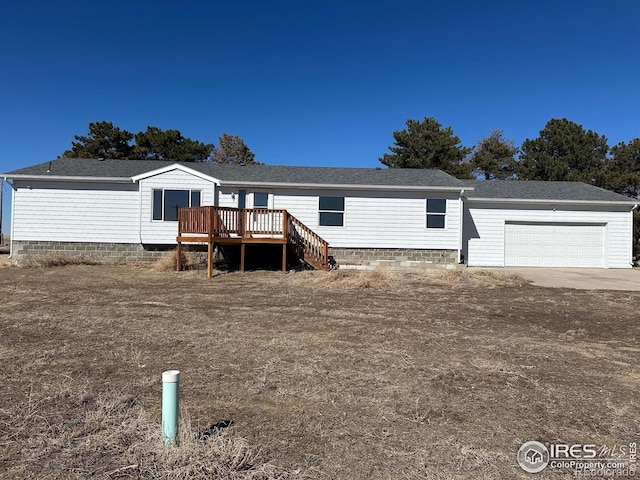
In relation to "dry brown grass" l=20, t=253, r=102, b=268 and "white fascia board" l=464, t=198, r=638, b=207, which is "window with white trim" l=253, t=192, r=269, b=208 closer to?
"dry brown grass" l=20, t=253, r=102, b=268

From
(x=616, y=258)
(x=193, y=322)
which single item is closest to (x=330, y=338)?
(x=193, y=322)

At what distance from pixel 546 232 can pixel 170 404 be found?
17.5 meters

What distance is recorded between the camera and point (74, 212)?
1475cm

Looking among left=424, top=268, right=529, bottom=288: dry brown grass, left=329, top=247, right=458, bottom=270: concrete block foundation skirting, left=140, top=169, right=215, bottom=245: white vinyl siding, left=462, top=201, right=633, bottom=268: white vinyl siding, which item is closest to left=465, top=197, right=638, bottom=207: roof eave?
left=462, top=201, right=633, bottom=268: white vinyl siding

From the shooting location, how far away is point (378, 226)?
15.3 meters

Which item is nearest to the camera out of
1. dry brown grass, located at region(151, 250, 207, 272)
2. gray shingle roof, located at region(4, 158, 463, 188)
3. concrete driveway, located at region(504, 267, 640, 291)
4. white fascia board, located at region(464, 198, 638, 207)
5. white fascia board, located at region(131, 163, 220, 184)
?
concrete driveway, located at region(504, 267, 640, 291)

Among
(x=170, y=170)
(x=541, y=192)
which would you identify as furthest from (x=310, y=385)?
(x=541, y=192)

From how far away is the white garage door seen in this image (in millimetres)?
16391

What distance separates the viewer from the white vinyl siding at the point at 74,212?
1459 centimetres

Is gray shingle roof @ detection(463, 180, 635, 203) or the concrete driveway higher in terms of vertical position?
gray shingle roof @ detection(463, 180, 635, 203)

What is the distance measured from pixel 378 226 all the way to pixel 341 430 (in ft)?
41.6

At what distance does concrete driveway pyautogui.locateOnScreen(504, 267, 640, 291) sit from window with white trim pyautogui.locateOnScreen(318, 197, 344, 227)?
668cm

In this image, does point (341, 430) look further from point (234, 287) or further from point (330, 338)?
point (234, 287)

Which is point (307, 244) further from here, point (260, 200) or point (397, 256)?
point (397, 256)
